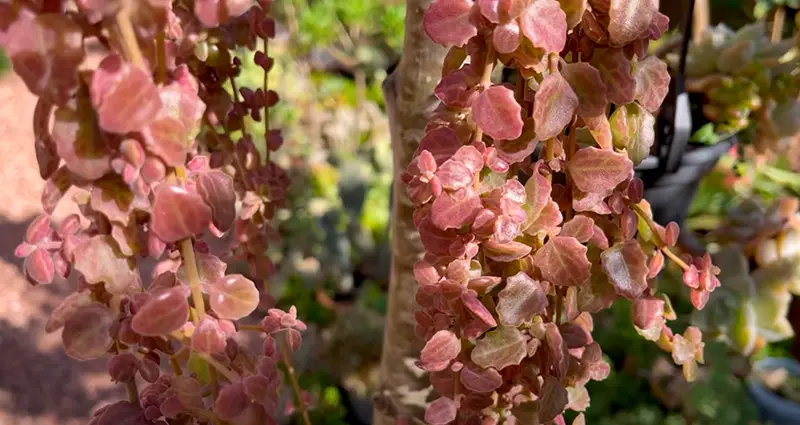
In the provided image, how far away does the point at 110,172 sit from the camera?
35 centimetres

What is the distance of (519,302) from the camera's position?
1.43 ft

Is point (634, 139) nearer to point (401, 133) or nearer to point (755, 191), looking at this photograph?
point (401, 133)

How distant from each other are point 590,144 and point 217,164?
1.17 feet

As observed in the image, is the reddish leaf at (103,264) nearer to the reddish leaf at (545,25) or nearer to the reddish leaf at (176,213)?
the reddish leaf at (176,213)

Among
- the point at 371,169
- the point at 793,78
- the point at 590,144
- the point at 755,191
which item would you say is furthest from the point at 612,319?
the point at 590,144

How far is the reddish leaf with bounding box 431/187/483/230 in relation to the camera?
40 cm

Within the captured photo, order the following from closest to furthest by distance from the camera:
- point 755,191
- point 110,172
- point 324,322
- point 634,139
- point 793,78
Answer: point 110,172
point 634,139
point 793,78
point 755,191
point 324,322

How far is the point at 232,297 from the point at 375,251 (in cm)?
162

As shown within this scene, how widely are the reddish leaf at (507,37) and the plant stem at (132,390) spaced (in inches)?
12.5

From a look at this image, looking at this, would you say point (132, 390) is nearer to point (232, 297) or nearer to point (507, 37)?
point (232, 297)

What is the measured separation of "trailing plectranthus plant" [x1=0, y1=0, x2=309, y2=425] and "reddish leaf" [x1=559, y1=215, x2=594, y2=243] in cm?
21

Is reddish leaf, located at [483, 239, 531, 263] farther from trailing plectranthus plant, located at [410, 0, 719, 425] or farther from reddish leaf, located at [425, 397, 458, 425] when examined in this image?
reddish leaf, located at [425, 397, 458, 425]

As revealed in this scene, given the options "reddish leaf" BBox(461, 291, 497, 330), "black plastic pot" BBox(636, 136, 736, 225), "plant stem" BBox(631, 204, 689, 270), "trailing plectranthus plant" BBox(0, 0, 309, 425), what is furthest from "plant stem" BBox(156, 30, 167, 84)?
"black plastic pot" BBox(636, 136, 736, 225)

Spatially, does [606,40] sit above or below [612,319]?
above
